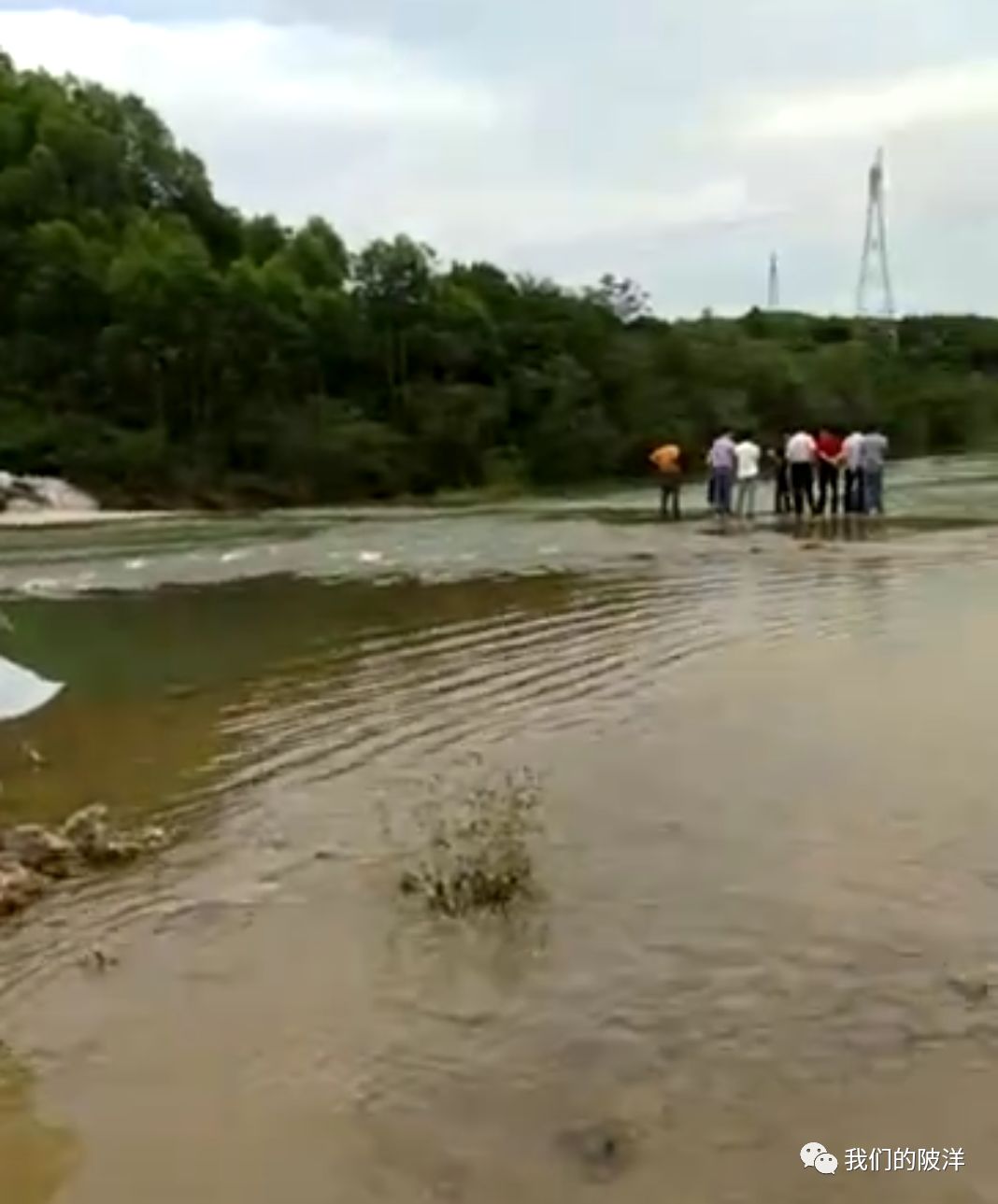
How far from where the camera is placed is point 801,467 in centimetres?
3634

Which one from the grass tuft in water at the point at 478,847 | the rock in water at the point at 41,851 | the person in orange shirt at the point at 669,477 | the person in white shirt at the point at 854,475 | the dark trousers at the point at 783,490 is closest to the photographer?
the grass tuft in water at the point at 478,847

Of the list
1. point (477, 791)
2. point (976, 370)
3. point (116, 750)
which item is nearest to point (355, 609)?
point (116, 750)

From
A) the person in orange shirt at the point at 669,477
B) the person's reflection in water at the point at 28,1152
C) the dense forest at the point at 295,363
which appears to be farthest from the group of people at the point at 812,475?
the person's reflection in water at the point at 28,1152

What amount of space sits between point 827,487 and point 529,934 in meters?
30.1

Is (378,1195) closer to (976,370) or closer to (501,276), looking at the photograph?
(501,276)

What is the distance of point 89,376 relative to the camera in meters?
63.8

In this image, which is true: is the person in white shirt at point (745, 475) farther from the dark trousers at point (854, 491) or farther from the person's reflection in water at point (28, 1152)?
the person's reflection in water at point (28, 1152)

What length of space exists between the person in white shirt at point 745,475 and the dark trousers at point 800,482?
1023 mm

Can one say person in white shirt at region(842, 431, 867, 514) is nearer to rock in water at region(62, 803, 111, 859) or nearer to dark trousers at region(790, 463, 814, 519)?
dark trousers at region(790, 463, 814, 519)

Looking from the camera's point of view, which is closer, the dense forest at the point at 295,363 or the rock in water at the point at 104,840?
the rock in water at the point at 104,840

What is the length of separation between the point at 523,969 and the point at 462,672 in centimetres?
865

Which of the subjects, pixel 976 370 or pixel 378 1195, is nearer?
pixel 378 1195

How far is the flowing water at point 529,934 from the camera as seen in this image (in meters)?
6.20

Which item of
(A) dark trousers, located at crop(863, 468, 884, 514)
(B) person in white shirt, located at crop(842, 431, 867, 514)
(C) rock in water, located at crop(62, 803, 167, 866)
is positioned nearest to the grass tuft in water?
(C) rock in water, located at crop(62, 803, 167, 866)
